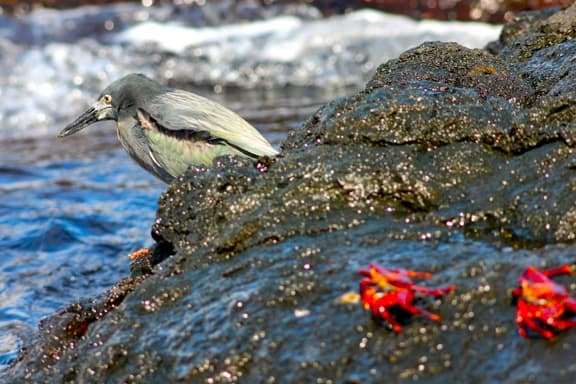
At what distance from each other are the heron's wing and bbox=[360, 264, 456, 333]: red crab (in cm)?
248

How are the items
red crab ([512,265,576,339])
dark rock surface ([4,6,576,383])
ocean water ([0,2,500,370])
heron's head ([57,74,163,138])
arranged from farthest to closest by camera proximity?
ocean water ([0,2,500,370]) → heron's head ([57,74,163,138]) → dark rock surface ([4,6,576,383]) → red crab ([512,265,576,339])

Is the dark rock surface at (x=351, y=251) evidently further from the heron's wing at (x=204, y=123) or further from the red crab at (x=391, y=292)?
the heron's wing at (x=204, y=123)

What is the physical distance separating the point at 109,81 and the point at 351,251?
11.4m

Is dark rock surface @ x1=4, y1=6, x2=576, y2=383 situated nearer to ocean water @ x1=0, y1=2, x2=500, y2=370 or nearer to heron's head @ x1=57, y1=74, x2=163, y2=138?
heron's head @ x1=57, y1=74, x2=163, y2=138

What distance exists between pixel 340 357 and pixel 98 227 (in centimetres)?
498

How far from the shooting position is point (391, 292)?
92.5 inches

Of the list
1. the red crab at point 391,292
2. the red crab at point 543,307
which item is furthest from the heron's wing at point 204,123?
the red crab at point 543,307

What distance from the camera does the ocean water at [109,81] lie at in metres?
6.36

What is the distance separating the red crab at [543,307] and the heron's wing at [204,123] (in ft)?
8.97

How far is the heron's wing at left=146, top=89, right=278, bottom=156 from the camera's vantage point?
4941 millimetres

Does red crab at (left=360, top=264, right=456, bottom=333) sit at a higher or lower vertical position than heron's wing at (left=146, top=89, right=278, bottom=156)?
lower

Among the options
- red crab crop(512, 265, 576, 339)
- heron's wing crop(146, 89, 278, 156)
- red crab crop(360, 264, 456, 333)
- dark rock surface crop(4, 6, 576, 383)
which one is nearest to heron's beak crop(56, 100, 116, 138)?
heron's wing crop(146, 89, 278, 156)

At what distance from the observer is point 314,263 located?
2.68 metres

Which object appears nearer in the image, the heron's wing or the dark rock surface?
the dark rock surface
